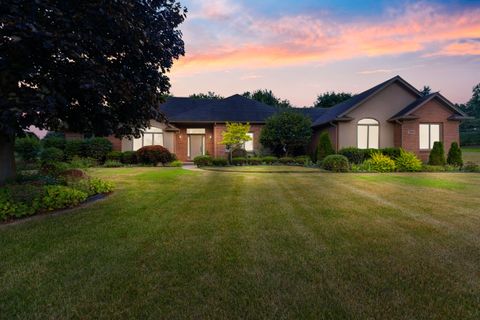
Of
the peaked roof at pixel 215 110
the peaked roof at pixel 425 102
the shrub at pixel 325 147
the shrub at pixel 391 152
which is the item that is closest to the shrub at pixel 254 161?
the shrub at pixel 325 147

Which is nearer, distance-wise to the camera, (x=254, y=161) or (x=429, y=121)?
(x=429, y=121)

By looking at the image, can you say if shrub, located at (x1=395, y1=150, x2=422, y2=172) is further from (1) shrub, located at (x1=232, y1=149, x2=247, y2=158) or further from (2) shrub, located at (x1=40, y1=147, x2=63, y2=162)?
(2) shrub, located at (x1=40, y1=147, x2=63, y2=162)

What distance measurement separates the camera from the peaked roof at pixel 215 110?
2270cm

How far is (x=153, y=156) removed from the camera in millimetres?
18141

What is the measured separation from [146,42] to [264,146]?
52.2 feet

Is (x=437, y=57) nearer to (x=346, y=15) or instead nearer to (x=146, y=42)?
(x=346, y=15)

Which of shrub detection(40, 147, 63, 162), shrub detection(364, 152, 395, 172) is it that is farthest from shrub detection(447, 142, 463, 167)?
shrub detection(40, 147, 63, 162)

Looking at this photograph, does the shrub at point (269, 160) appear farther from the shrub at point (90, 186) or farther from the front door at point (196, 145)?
the shrub at point (90, 186)

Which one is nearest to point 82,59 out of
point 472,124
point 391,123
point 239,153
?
point 239,153

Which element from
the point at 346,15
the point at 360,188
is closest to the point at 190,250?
the point at 360,188

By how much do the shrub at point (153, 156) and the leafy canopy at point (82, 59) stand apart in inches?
436

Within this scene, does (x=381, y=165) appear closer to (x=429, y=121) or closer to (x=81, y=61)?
(x=429, y=121)

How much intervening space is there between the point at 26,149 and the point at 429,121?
2624cm

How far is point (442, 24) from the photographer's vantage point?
499 inches
